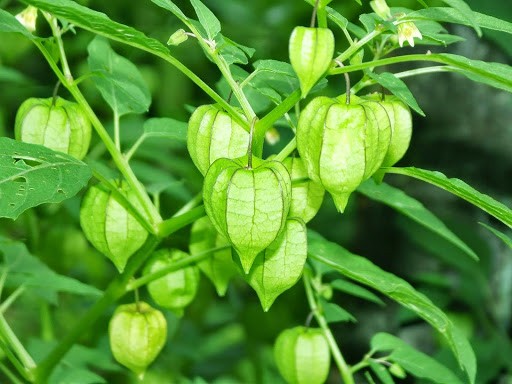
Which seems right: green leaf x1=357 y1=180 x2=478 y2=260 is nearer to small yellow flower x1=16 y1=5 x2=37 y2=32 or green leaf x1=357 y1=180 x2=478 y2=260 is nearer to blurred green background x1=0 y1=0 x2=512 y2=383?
small yellow flower x1=16 y1=5 x2=37 y2=32

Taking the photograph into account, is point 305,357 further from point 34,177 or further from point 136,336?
point 34,177

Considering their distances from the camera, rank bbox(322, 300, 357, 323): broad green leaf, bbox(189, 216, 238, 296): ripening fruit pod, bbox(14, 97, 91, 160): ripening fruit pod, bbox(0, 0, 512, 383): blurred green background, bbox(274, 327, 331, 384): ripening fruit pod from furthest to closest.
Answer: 1. bbox(0, 0, 512, 383): blurred green background
2. bbox(322, 300, 357, 323): broad green leaf
3. bbox(274, 327, 331, 384): ripening fruit pod
4. bbox(189, 216, 238, 296): ripening fruit pod
5. bbox(14, 97, 91, 160): ripening fruit pod

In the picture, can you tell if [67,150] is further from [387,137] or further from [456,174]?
[456,174]

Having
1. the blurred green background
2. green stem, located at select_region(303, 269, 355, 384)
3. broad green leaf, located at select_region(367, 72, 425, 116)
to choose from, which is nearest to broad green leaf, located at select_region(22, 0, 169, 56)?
broad green leaf, located at select_region(367, 72, 425, 116)

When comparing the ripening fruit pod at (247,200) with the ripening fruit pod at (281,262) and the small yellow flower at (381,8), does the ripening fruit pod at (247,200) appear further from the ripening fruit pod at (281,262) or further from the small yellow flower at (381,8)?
the small yellow flower at (381,8)

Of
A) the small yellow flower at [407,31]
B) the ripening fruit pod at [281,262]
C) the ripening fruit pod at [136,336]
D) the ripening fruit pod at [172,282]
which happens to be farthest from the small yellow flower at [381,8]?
the ripening fruit pod at [136,336]
